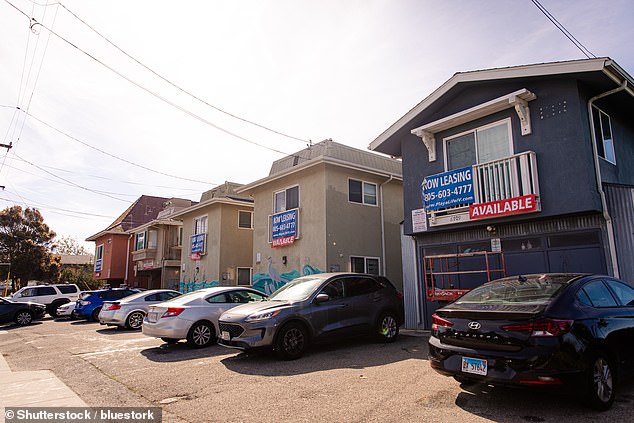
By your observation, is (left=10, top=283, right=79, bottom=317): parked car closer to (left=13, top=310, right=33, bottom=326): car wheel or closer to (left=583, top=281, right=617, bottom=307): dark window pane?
(left=13, top=310, right=33, bottom=326): car wheel

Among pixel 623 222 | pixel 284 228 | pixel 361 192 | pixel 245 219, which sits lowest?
pixel 623 222

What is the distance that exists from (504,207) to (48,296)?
21.4 metres

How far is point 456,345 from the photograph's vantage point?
4.88 metres

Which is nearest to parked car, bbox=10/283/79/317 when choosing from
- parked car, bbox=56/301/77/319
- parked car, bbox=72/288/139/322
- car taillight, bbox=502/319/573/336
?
parked car, bbox=56/301/77/319

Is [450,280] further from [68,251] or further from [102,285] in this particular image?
[68,251]

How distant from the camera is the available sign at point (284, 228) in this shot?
15.9m

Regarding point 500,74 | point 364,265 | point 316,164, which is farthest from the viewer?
point 364,265

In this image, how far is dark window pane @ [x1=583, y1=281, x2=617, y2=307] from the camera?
197 inches

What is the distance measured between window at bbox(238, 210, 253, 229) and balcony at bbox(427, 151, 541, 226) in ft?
43.8

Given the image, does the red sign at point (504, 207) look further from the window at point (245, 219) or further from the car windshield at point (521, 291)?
the window at point (245, 219)

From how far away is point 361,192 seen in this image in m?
16.3

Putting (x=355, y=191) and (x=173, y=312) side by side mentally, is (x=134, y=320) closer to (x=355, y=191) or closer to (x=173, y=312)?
(x=173, y=312)

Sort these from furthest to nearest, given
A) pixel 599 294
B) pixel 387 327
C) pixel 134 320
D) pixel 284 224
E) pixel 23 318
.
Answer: pixel 23 318 → pixel 284 224 → pixel 134 320 → pixel 387 327 → pixel 599 294

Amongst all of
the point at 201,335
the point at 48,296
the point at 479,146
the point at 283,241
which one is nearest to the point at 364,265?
the point at 283,241
